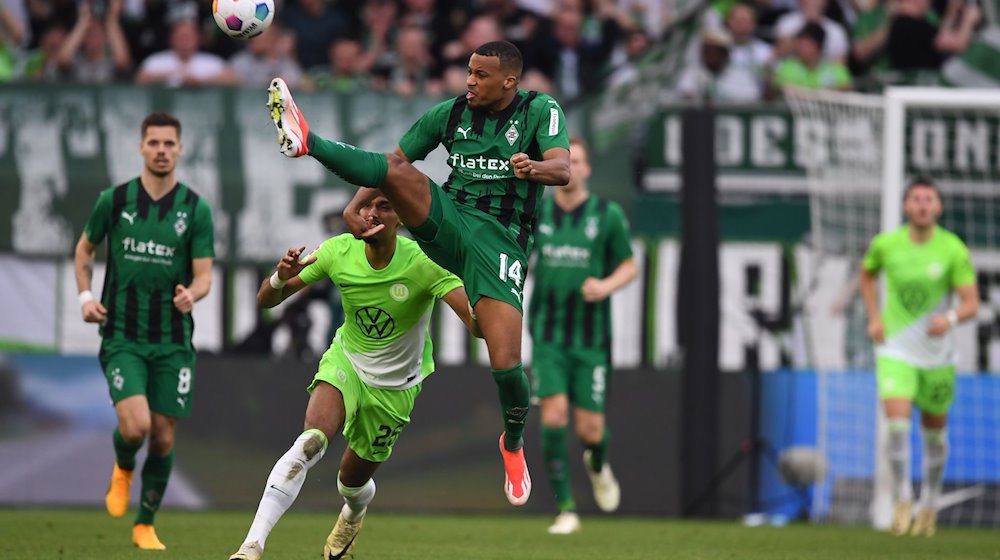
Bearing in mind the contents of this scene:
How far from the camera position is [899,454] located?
11.9 meters

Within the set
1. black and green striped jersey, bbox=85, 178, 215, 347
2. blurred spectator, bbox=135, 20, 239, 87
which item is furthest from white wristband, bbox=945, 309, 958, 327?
blurred spectator, bbox=135, 20, 239, 87

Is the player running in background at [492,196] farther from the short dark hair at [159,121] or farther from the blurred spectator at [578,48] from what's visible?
the blurred spectator at [578,48]

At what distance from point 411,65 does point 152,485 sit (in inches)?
242

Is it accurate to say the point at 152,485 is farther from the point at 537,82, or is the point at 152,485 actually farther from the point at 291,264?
the point at 537,82

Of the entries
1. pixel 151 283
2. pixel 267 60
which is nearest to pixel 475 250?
pixel 151 283

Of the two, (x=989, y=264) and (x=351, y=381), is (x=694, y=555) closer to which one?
(x=351, y=381)

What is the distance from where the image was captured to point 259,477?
13.6m

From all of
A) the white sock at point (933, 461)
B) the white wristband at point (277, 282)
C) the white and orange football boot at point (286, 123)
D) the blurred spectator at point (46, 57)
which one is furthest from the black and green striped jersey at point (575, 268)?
the blurred spectator at point (46, 57)

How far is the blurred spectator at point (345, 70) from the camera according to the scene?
1441cm

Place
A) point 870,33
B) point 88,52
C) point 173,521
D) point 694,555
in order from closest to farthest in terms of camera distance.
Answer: point 694,555 → point 173,521 → point 88,52 → point 870,33

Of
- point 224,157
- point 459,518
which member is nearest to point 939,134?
point 459,518

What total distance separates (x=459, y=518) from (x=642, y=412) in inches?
77.5

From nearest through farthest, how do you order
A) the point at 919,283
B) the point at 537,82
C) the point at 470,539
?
the point at 470,539 < the point at 919,283 < the point at 537,82

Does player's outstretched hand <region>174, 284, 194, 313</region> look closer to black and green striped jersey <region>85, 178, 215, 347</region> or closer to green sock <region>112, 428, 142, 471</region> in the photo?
black and green striped jersey <region>85, 178, 215, 347</region>
